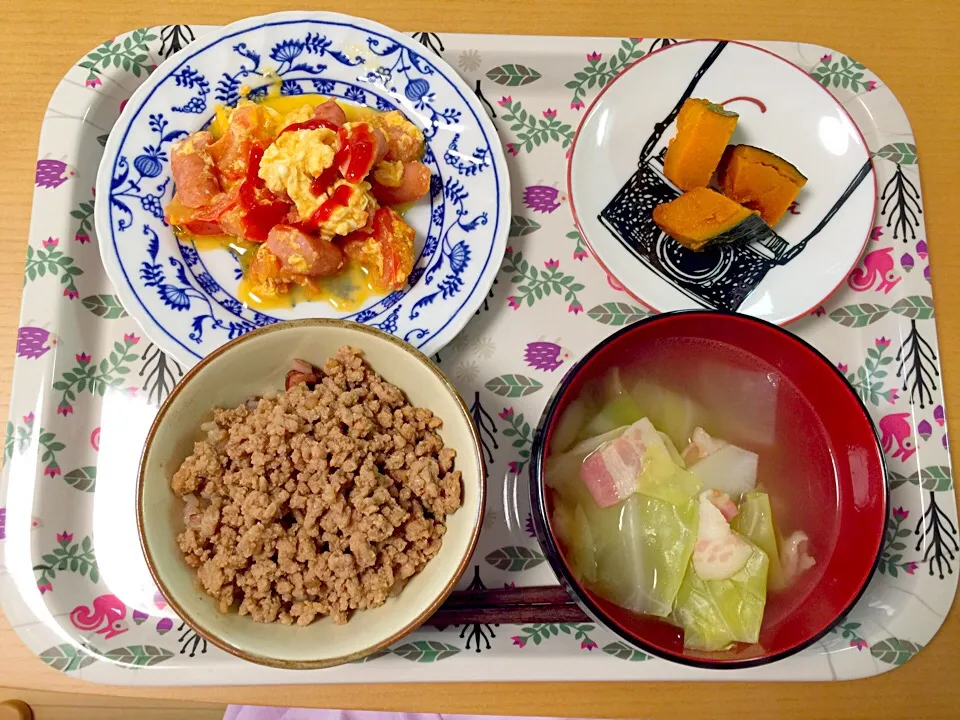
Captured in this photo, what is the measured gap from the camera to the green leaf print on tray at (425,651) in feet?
3.62

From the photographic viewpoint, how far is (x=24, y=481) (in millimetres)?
Answer: 1126

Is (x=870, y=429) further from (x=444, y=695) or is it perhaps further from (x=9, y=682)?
(x=9, y=682)

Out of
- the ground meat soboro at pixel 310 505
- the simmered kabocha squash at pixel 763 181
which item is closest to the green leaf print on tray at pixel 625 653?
the ground meat soboro at pixel 310 505

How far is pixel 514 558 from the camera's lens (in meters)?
1.18

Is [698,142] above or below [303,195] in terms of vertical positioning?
above

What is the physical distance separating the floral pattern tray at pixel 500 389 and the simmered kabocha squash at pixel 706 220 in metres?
0.15

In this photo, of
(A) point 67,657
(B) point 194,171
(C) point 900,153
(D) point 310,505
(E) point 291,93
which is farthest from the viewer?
(C) point 900,153

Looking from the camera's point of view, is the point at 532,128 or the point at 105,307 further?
the point at 532,128

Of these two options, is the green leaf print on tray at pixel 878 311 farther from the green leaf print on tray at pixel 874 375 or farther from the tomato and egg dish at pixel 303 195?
the tomato and egg dish at pixel 303 195

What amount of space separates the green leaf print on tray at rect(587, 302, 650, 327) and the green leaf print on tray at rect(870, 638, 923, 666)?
0.72 m

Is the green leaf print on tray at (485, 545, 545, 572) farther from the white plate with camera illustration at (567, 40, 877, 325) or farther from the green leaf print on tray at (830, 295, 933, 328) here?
the green leaf print on tray at (830, 295, 933, 328)

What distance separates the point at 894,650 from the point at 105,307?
5.10 ft

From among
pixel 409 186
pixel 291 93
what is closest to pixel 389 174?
pixel 409 186

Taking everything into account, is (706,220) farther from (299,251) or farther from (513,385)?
(299,251)
